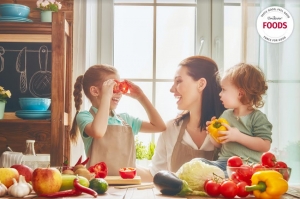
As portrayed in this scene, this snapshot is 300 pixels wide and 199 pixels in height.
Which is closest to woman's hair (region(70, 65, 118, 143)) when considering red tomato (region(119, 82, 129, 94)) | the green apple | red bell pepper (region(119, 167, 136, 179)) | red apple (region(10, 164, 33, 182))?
red tomato (region(119, 82, 129, 94))

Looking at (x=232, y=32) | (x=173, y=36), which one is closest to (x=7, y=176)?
(x=173, y=36)

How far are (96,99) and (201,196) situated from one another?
1.19 m

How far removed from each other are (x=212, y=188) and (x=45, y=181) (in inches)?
24.0

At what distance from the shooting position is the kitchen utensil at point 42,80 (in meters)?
3.55

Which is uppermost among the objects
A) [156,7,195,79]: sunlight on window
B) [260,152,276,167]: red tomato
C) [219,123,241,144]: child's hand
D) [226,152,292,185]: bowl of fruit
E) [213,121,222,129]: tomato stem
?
[156,7,195,79]: sunlight on window

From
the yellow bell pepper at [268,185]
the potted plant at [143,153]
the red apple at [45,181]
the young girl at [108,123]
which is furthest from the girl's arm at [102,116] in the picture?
the yellow bell pepper at [268,185]

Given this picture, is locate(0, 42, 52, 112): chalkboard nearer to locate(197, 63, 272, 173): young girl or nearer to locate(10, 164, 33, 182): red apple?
locate(197, 63, 272, 173): young girl

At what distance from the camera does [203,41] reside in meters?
3.42

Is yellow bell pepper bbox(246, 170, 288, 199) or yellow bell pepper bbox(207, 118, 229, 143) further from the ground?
yellow bell pepper bbox(207, 118, 229, 143)

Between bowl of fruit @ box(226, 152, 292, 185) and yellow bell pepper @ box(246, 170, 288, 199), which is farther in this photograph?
bowl of fruit @ box(226, 152, 292, 185)

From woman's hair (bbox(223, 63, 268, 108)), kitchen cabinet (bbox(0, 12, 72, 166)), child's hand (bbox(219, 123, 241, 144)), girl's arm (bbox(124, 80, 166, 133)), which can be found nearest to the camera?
child's hand (bbox(219, 123, 241, 144))

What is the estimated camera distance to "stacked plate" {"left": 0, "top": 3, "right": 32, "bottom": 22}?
332 cm

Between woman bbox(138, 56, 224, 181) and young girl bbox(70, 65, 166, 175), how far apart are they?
0.38 feet

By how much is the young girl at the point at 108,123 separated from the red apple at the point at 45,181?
94cm
